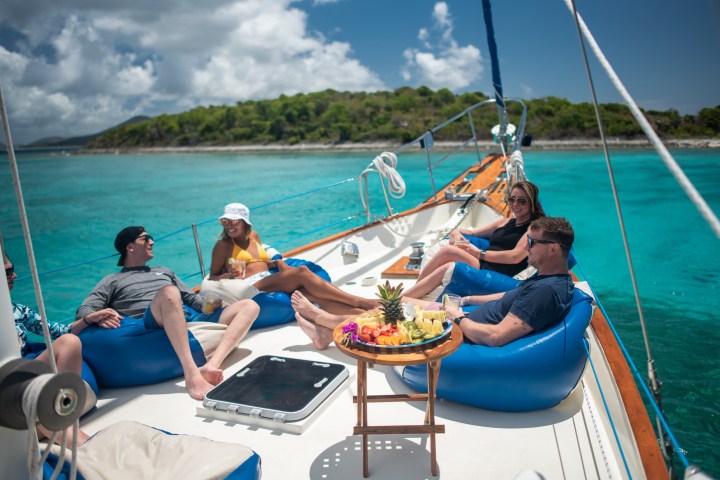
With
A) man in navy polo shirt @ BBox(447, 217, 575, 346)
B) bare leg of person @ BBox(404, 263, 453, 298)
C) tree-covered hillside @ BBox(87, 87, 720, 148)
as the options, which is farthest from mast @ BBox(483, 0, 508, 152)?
tree-covered hillside @ BBox(87, 87, 720, 148)

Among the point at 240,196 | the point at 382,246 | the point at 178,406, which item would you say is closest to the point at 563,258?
the point at 178,406

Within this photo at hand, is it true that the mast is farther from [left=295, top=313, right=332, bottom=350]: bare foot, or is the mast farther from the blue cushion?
the blue cushion

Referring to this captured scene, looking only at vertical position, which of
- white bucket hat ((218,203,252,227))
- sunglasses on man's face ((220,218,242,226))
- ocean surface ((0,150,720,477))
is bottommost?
ocean surface ((0,150,720,477))

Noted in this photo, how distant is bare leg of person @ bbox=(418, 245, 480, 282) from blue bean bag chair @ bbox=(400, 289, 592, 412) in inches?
54.0

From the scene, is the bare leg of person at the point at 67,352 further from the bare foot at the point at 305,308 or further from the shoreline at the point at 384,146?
the shoreline at the point at 384,146

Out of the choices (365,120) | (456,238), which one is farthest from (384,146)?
(456,238)

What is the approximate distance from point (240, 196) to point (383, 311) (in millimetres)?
23911

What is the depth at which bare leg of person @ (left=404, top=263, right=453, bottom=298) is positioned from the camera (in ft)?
11.3

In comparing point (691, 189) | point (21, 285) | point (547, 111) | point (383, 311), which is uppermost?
Answer: point (547, 111)

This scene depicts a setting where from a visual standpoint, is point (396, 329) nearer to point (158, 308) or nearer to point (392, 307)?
point (392, 307)

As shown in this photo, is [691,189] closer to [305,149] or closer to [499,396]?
[499,396]

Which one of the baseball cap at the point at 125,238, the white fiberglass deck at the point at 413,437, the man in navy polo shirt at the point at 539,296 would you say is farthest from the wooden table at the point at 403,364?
the baseball cap at the point at 125,238

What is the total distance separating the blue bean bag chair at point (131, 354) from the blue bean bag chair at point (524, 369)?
1.48 metres

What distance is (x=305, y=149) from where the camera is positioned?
60.3m
